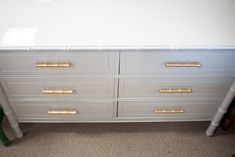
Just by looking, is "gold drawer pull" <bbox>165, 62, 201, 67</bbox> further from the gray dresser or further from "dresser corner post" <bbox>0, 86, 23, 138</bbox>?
"dresser corner post" <bbox>0, 86, 23, 138</bbox>

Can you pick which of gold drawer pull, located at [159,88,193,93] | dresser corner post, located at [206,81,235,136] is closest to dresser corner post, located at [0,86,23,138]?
gold drawer pull, located at [159,88,193,93]

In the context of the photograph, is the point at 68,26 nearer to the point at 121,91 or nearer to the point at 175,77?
the point at 121,91

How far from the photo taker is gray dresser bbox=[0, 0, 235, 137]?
97 cm

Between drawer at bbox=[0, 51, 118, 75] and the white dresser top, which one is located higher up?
the white dresser top

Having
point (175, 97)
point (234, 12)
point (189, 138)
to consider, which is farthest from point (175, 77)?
point (189, 138)

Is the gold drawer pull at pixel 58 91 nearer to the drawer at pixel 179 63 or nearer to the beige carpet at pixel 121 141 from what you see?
the drawer at pixel 179 63

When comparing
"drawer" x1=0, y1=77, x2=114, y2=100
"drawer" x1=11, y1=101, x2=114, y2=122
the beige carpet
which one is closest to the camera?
"drawer" x1=0, y1=77, x2=114, y2=100

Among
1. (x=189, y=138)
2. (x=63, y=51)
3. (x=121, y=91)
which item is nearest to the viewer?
(x=63, y=51)

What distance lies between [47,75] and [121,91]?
0.36 metres

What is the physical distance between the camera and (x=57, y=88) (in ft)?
3.82

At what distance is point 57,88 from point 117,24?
16.8 inches

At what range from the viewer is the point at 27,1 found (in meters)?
1.13

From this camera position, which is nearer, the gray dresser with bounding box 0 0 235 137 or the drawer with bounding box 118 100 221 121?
the gray dresser with bounding box 0 0 235 137

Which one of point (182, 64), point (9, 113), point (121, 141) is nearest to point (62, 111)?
point (9, 113)
